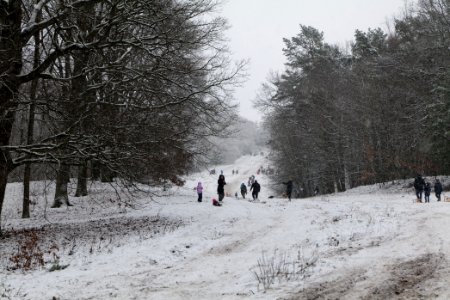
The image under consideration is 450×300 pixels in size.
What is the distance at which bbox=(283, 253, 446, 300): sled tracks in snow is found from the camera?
6.07m

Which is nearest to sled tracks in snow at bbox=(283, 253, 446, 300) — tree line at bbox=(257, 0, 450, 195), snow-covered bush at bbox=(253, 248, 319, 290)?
snow-covered bush at bbox=(253, 248, 319, 290)

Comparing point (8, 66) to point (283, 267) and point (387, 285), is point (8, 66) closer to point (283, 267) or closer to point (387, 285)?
point (283, 267)

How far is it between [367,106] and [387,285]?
33.4 metres

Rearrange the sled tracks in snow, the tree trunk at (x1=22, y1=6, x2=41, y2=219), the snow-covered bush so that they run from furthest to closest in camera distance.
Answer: the tree trunk at (x1=22, y1=6, x2=41, y2=219) < the snow-covered bush < the sled tracks in snow

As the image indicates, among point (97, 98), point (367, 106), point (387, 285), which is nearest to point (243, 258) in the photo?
point (387, 285)

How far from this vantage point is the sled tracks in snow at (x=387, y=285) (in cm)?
607

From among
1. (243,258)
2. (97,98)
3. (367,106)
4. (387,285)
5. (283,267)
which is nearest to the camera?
(387,285)

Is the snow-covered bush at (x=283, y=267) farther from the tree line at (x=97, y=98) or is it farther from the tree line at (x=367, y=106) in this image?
the tree line at (x=367, y=106)

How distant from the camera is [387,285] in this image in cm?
644

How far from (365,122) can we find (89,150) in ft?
100

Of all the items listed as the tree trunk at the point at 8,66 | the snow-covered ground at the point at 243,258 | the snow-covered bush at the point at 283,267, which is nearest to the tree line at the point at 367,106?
the snow-covered ground at the point at 243,258

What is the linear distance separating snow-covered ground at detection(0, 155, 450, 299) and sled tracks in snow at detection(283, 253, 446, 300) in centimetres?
1

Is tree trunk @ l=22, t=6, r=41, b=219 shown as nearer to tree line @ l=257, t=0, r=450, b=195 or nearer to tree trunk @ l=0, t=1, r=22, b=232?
tree trunk @ l=0, t=1, r=22, b=232

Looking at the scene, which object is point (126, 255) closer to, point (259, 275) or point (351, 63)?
point (259, 275)
